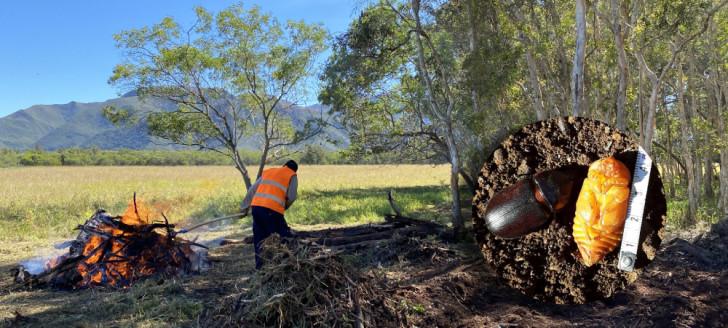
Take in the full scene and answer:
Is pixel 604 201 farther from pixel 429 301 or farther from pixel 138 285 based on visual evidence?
pixel 138 285

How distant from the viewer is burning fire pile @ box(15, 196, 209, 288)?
723cm

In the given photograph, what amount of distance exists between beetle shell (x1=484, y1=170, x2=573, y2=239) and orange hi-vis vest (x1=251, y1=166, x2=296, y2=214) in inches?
194

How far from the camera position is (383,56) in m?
10.9

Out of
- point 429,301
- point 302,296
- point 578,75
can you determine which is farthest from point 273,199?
point 578,75

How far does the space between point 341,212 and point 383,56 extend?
21.0 feet

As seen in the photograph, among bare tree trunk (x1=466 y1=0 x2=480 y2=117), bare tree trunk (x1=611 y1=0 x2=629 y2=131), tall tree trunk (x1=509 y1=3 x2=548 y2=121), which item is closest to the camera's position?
bare tree trunk (x1=611 y1=0 x2=629 y2=131)

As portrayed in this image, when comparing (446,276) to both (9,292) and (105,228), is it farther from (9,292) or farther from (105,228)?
(9,292)

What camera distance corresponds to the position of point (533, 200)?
2609mm

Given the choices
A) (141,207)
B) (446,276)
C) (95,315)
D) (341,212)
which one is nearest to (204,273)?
(141,207)

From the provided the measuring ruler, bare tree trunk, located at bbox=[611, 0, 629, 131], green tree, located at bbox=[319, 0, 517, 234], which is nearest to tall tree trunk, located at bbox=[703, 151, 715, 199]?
green tree, located at bbox=[319, 0, 517, 234]

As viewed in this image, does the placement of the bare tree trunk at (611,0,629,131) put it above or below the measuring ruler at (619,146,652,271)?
above

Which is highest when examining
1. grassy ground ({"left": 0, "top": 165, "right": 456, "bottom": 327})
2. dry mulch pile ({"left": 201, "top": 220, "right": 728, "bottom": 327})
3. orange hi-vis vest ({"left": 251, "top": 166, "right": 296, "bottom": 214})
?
orange hi-vis vest ({"left": 251, "top": 166, "right": 296, "bottom": 214})

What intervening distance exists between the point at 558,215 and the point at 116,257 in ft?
21.6

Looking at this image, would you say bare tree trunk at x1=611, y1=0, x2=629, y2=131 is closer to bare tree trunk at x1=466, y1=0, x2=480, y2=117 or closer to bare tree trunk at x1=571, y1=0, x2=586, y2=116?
bare tree trunk at x1=571, y1=0, x2=586, y2=116
